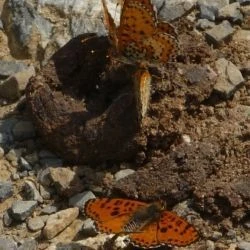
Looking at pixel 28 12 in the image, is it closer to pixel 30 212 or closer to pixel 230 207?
pixel 30 212

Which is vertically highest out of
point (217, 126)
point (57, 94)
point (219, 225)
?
point (57, 94)

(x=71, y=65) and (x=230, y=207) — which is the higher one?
(x=71, y=65)

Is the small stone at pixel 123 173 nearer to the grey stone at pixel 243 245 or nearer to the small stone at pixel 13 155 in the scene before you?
the small stone at pixel 13 155

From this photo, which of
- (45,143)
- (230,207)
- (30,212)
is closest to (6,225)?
(30,212)

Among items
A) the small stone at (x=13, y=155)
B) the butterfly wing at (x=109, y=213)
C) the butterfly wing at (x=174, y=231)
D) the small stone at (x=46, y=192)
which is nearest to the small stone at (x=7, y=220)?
the small stone at (x=46, y=192)

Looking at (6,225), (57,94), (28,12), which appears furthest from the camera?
(28,12)

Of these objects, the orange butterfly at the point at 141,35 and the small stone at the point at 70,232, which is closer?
the small stone at the point at 70,232

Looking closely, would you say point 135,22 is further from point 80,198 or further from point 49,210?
point 49,210

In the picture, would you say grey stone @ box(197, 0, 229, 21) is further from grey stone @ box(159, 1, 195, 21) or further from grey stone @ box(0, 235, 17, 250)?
grey stone @ box(0, 235, 17, 250)
